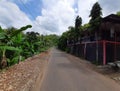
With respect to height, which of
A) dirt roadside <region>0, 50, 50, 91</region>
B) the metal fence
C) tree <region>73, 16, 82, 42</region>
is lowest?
dirt roadside <region>0, 50, 50, 91</region>

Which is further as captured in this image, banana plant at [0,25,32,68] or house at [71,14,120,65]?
house at [71,14,120,65]

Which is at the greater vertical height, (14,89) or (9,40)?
(9,40)

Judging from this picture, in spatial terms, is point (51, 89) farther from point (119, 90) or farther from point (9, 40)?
point (9, 40)

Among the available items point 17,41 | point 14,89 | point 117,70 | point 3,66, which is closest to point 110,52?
point 117,70

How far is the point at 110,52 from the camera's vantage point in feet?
70.2

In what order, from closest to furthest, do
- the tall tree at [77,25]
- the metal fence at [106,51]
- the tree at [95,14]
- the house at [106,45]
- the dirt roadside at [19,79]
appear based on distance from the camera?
the dirt roadside at [19,79] → the metal fence at [106,51] → the house at [106,45] → the tree at [95,14] → the tall tree at [77,25]

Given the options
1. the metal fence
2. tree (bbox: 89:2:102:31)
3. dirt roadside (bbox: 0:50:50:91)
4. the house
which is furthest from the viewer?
tree (bbox: 89:2:102:31)

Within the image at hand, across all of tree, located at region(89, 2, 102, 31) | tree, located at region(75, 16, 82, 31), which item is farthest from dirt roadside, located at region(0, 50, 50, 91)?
tree, located at region(75, 16, 82, 31)

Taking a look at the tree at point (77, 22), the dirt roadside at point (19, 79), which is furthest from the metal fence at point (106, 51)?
the tree at point (77, 22)

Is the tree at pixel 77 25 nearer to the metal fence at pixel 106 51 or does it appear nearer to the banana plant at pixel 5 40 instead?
the metal fence at pixel 106 51

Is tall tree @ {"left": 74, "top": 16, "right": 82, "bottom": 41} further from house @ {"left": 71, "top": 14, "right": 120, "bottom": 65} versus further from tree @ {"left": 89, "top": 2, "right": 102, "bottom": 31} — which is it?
tree @ {"left": 89, "top": 2, "right": 102, "bottom": 31}

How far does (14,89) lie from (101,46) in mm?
14683

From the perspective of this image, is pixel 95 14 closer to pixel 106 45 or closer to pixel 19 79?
pixel 106 45

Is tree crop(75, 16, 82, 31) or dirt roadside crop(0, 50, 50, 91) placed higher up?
tree crop(75, 16, 82, 31)
